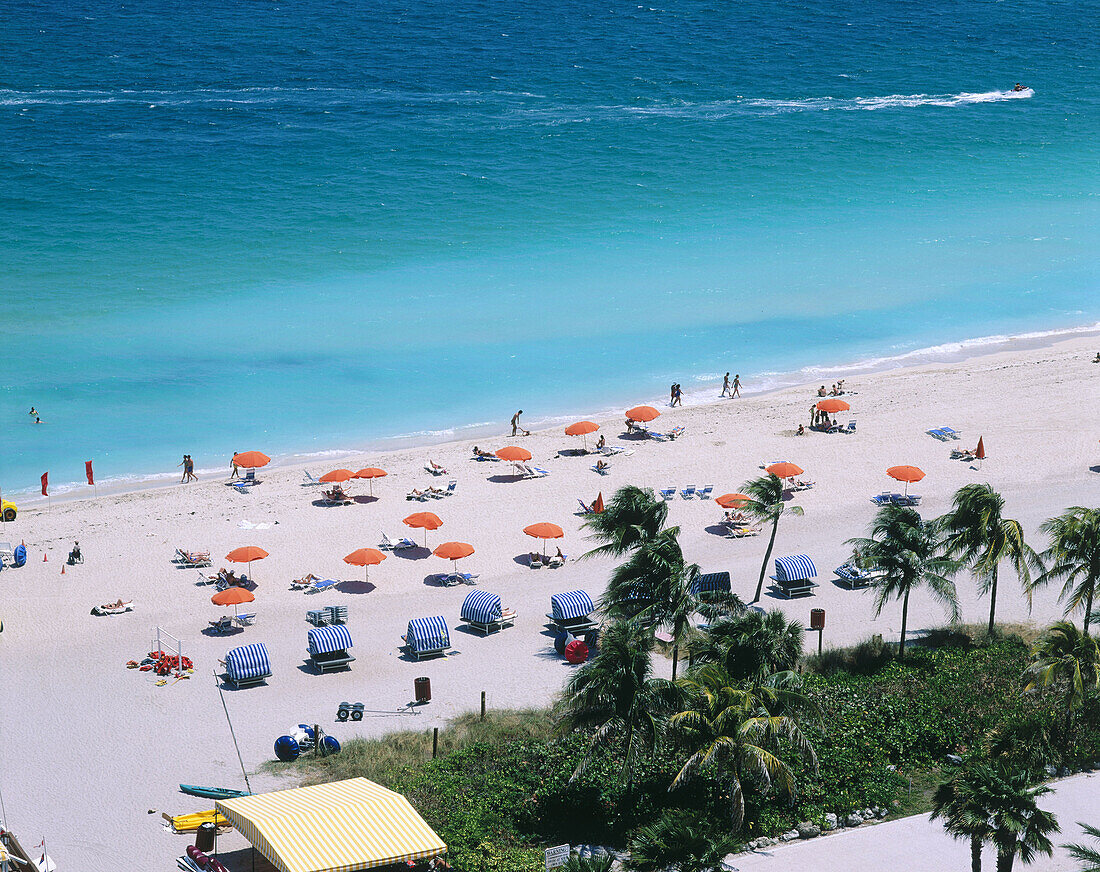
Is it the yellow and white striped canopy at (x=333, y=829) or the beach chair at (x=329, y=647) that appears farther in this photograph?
the beach chair at (x=329, y=647)

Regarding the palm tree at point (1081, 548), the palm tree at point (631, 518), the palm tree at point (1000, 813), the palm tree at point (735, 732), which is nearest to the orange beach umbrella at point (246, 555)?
the palm tree at point (631, 518)

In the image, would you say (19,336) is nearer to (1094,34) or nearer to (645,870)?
(645,870)

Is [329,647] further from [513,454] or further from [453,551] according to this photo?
[513,454]

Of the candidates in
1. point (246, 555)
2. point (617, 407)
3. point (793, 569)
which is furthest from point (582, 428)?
point (246, 555)

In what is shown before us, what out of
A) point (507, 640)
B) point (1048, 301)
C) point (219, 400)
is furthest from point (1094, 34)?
point (507, 640)

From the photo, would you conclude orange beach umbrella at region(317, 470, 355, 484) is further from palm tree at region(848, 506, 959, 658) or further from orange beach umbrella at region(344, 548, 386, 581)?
palm tree at region(848, 506, 959, 658)

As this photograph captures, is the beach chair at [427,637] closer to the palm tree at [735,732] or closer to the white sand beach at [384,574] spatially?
the white sand beach at [384,574]

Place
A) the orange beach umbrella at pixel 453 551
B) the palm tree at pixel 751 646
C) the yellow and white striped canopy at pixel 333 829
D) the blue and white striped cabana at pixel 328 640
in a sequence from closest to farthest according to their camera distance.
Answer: the yellow and white striped canopy at pixel 333 829 → the palm tree at pixel 751 646 → the blue and white striped cabana at pixel 328 640 → the orange beach umbrella at pixel 453 551
